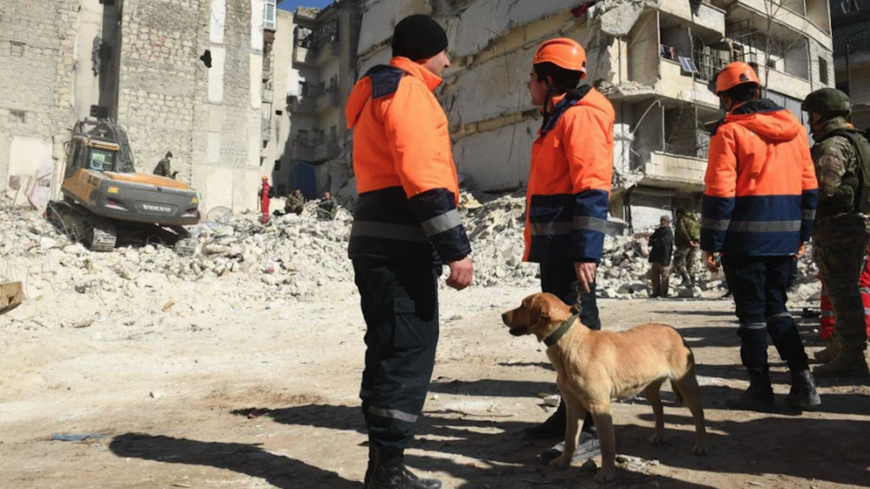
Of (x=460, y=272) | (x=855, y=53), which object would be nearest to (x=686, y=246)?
(x=460, y=272)

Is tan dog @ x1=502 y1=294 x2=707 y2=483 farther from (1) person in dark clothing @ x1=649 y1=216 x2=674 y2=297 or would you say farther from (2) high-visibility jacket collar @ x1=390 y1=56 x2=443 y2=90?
(1) person in dark clothing @ x1=649 y1=216 x2=674 y2=297

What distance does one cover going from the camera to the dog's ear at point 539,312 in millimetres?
2637

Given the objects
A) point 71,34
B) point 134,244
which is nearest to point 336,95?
point 71,34

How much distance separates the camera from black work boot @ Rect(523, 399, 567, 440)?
10.2 feet

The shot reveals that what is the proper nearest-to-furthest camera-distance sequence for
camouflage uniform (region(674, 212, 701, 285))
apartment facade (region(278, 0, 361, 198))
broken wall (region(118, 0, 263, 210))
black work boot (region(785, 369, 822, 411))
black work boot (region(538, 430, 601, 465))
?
black work boot (region(538, 430, 601, 465)), black work boot (region(785, 369, 822, 411)), camouflage uniform (region(674, 212, 701, 285)), broken wall (region(118, 0, 263, 210)), apartment facade (region(278, 0, 361, 198))

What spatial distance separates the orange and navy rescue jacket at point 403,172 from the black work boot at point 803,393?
2253 millimetres

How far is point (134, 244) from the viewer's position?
14266 millimetres

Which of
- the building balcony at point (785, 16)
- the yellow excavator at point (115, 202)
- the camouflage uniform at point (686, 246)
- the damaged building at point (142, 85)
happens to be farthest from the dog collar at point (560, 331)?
the damaged building at point (142, 85)

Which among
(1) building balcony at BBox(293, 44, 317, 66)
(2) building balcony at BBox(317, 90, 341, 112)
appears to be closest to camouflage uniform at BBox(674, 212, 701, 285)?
(2) building balcony at BBox(317, 90, 341, 112)

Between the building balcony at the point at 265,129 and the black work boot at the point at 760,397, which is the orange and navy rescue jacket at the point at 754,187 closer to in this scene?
the black work boot at the point at 760,397

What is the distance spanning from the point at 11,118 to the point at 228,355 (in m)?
22.6

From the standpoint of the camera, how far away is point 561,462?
2.71m

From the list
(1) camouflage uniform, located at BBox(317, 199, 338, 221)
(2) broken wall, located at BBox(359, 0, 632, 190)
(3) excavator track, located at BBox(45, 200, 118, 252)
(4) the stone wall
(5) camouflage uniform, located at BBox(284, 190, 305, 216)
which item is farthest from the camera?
(4) the stone wall

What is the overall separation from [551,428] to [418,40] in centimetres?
200
